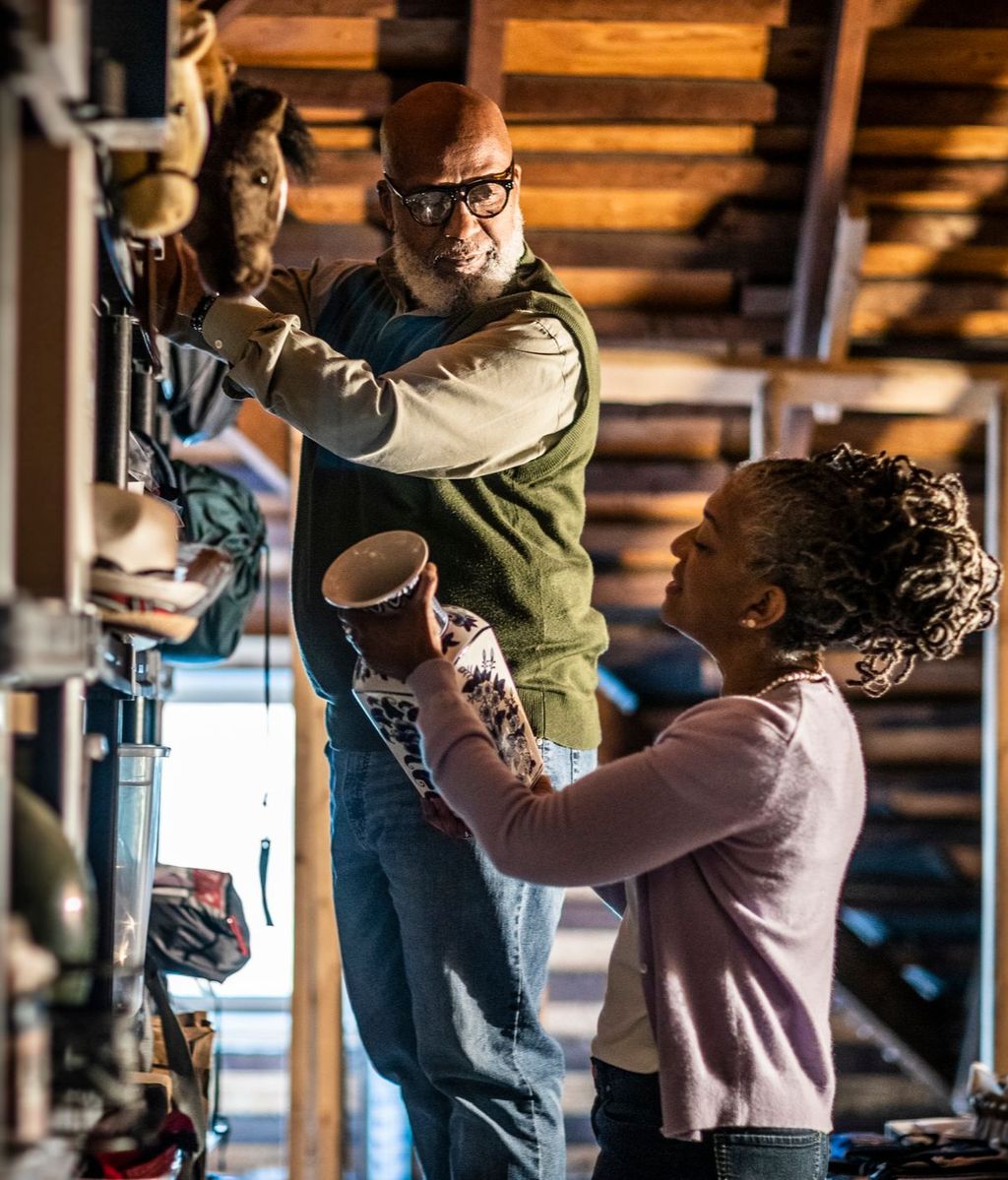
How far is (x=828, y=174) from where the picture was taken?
3.80 m

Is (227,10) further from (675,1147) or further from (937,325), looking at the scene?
(675,1147)

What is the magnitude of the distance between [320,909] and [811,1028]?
2.03 m

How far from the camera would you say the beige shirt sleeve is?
1597mm

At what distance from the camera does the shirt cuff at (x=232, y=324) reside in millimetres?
1631

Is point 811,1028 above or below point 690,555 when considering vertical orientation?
below

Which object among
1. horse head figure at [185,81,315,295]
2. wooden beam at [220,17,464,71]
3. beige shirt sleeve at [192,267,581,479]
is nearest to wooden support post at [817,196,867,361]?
wooden beam at [220,17,464,71]

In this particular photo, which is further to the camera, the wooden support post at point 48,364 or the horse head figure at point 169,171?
the horse head figure at point 169,171

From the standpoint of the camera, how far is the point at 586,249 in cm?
409

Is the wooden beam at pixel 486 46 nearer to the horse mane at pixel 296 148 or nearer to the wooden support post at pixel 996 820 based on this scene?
the wooden support post at pixel 996 820

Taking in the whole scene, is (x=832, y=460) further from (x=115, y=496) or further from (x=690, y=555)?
(x=115, y=496)

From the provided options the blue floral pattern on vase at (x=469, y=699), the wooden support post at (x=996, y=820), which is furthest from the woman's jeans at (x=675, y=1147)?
the wooden support post at (x=996, y=820)

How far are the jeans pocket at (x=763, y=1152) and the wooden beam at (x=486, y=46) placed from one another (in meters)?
2.79

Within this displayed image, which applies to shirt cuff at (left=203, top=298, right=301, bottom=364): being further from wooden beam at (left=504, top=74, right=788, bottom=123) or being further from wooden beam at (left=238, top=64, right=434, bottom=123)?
wooden beam at (left=504, top=74, right=788, bottom=123)

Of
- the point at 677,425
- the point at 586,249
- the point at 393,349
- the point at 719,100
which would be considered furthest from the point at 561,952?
the point at 393,349
